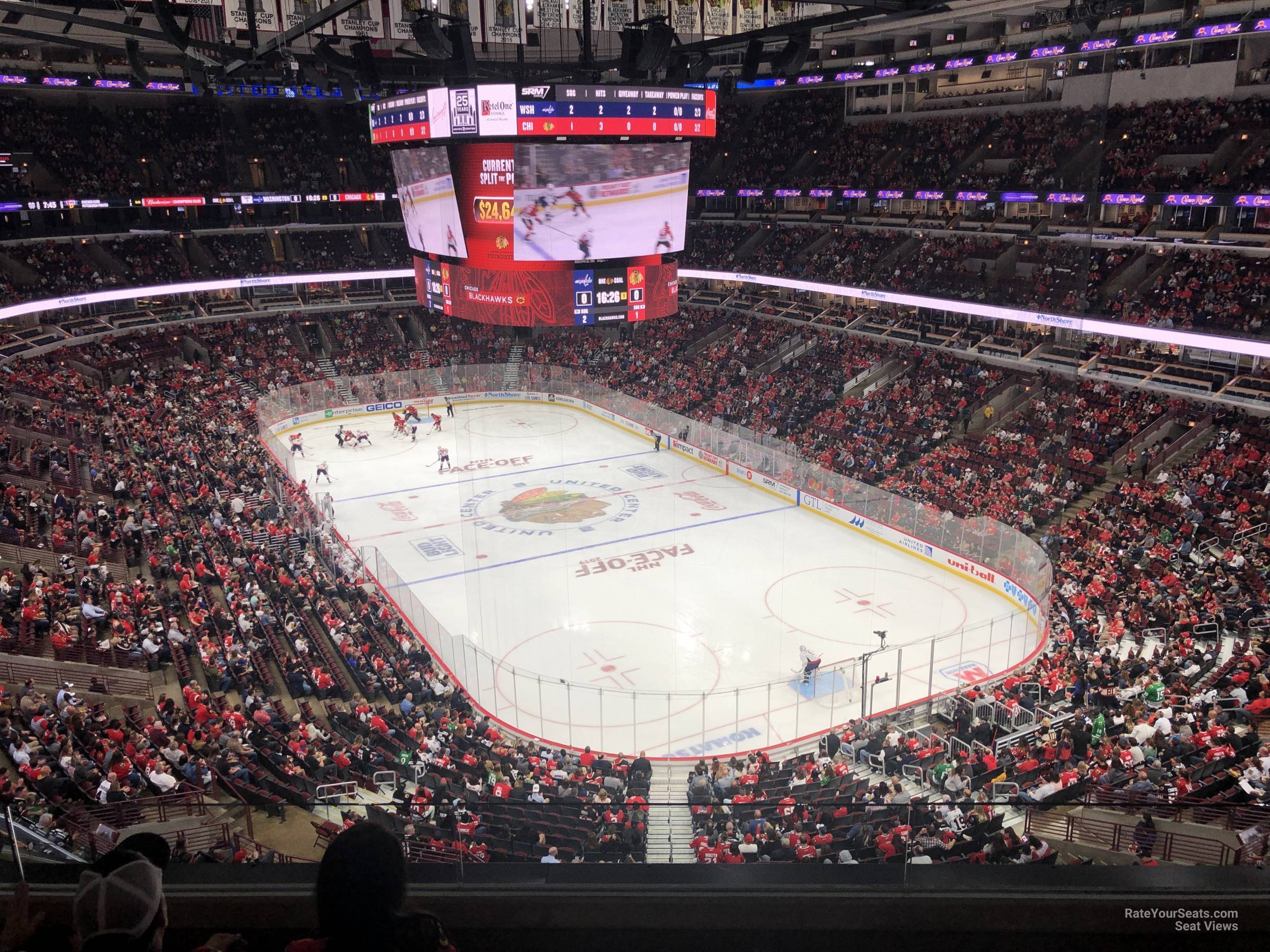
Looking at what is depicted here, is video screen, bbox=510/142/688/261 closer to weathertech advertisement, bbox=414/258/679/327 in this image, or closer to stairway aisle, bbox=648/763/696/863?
weathertech advertisement, bbox=414/258/679/327

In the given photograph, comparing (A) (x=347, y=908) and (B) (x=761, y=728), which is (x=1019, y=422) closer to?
(B) (x=761, y=728)

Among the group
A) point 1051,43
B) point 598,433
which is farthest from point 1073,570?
point 598,433

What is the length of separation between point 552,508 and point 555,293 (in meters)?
9.85

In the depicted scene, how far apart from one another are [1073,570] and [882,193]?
2428cm

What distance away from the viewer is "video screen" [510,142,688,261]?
1964cm

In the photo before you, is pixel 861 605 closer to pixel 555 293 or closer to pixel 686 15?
pixel 555 293

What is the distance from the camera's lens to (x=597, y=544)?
2553cm

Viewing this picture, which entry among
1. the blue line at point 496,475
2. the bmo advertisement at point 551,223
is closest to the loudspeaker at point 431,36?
the bmo advertisement at point 551,223

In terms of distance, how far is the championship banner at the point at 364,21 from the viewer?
57.5 feet

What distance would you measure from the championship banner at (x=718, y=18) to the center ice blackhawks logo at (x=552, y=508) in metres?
13.1

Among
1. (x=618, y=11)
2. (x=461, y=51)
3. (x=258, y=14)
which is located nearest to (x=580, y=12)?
(x=618, y=11)

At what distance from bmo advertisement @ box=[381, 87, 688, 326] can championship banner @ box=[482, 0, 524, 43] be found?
1.32m

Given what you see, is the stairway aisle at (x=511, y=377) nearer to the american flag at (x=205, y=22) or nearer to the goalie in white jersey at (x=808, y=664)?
the american flag at (x=205, y=22)

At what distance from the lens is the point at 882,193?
3988cm
